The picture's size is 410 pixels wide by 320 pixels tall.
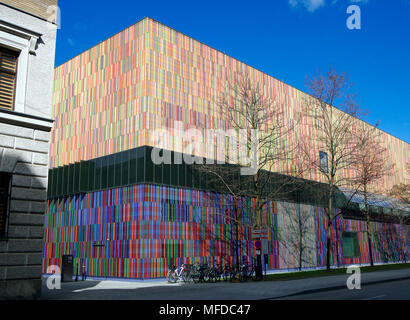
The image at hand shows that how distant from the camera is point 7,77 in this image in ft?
52.9

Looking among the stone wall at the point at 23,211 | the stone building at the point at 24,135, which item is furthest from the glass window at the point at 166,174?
the stone wall at the point at 23,211

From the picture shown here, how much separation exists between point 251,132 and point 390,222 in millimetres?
33777

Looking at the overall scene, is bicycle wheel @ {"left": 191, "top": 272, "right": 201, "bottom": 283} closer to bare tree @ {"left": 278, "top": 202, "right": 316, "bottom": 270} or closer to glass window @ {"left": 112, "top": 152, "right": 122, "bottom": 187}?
glass window @ {"left": 112, "top": 152, "right": 122, "bottom": 187}

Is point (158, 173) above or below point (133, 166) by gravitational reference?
below

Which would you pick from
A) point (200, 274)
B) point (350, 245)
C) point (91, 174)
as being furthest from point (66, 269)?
point (350, 245)

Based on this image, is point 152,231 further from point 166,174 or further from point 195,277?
point 195,277

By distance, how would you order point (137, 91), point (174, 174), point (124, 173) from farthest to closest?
point (137, 91), point (174, 174), point (124, 173)

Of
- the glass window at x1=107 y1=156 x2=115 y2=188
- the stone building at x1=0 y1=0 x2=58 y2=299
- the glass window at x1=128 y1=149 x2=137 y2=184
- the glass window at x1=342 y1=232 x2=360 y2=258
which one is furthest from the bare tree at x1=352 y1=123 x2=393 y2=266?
the stone building at x1=0 y1=0 x2=58 y2=299

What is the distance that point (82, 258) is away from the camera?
106 feet

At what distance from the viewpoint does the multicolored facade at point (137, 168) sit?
95.3ft

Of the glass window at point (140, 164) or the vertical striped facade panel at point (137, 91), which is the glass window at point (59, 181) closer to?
the vertical striped facade panel at point (137, 91)

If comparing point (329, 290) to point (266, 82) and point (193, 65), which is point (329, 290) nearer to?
point (193, 65)

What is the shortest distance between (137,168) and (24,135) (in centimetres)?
1409
